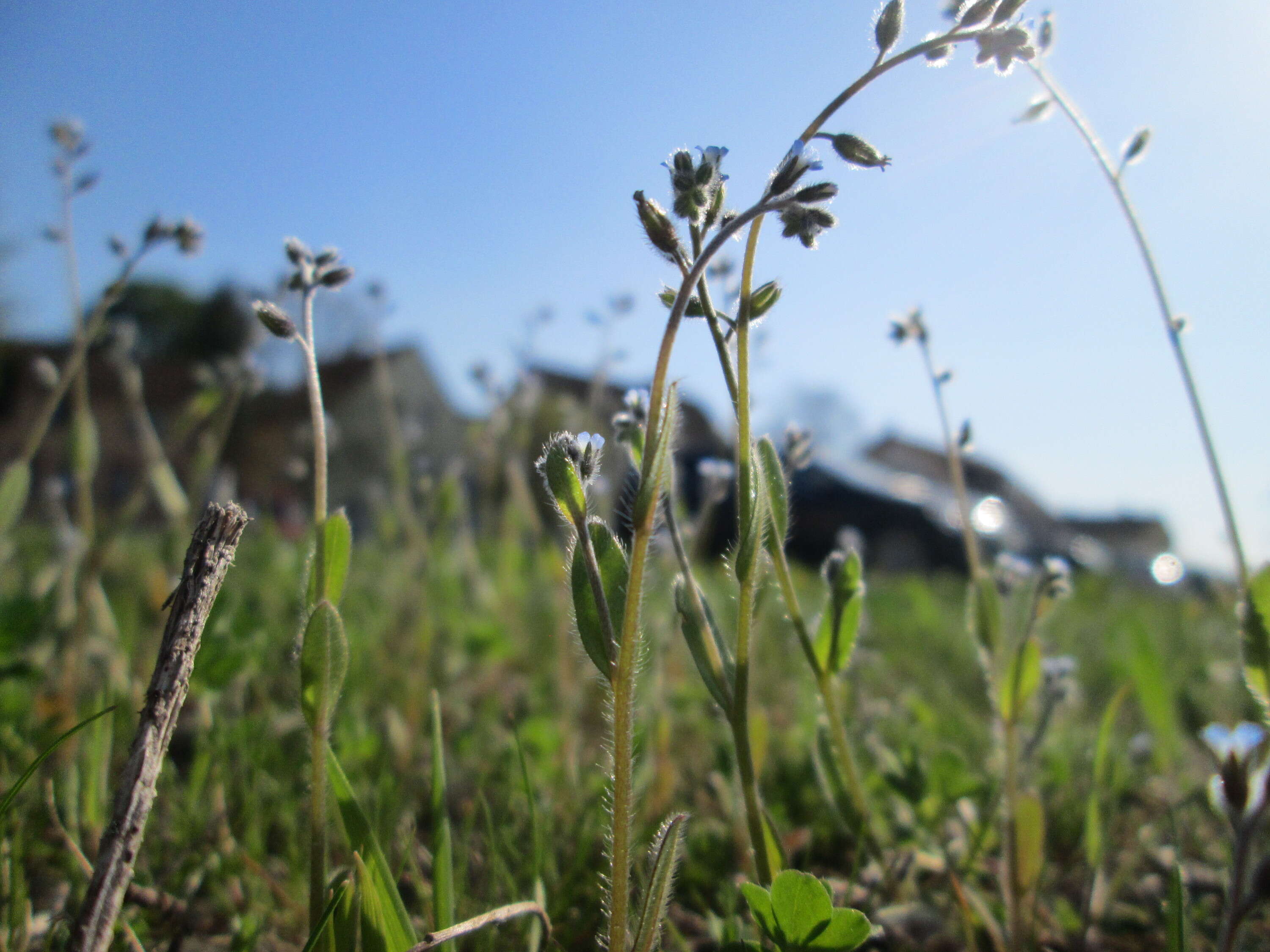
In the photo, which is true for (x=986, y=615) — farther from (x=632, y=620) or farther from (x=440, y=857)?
(x=440, y=857)

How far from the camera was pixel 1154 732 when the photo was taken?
6.92 ft

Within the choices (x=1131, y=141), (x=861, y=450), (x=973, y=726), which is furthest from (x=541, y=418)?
(x=861, y=450)

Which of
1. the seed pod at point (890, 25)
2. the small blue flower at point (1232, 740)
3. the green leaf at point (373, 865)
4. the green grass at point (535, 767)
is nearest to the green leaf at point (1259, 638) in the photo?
the small blue flower at point (1232, 740)

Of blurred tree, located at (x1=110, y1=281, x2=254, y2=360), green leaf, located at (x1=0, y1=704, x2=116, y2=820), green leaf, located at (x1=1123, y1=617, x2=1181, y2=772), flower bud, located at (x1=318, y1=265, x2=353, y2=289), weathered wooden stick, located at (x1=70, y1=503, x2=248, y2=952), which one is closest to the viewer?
weathered wooden stick, located at (x1=70, y1=503, x2=248, y2=952)

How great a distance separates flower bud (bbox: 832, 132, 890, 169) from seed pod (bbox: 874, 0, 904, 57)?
0.15m

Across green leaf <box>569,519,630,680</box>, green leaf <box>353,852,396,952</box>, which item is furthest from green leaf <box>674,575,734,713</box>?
green leaf <box>353,852,396,952</box>

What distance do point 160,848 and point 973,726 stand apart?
1.94 meters

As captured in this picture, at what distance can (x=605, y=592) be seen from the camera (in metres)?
0.96

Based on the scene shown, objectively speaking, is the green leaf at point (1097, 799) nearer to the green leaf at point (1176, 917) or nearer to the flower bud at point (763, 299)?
the green leaf at point (1176, 917)

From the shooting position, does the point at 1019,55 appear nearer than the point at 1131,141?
Yes

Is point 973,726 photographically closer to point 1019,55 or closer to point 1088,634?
point 1019,55

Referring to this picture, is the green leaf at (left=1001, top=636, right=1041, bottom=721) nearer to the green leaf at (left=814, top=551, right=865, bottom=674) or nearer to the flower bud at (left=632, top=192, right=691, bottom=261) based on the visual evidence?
the green leaf at (left=814, top=551, right=865, bottom=674)

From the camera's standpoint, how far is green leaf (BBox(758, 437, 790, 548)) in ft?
3.58

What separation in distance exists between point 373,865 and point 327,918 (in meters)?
0.07
